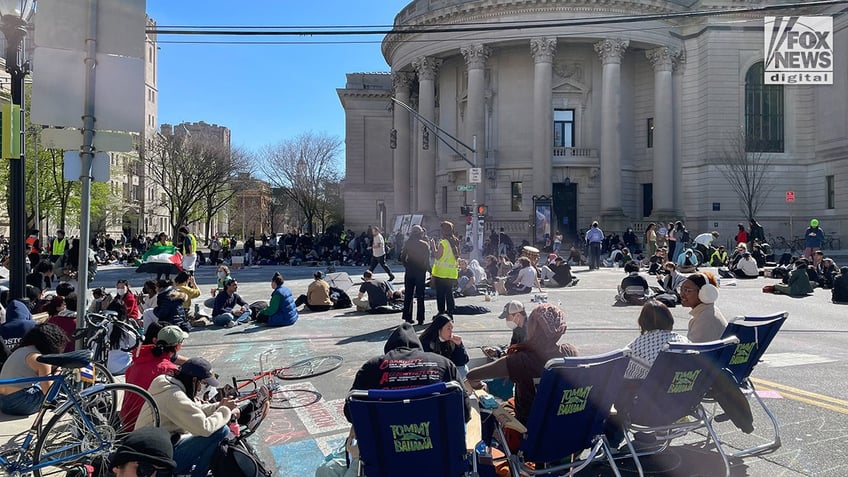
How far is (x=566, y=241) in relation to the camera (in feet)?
129

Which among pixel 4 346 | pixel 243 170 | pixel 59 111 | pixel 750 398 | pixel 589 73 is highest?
pixel 589 73

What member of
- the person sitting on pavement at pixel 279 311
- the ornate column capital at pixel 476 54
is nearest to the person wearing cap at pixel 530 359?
the person sitting on pavement at pixel 279 311

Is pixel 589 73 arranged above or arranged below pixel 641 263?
above

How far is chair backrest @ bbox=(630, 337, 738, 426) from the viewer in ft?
14.0

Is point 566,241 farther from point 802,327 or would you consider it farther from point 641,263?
point 802,327

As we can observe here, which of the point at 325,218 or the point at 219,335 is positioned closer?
the point at 219,335

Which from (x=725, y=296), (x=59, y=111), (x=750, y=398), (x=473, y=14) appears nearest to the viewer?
(x=59, y=111)

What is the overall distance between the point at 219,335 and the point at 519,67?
34883mm

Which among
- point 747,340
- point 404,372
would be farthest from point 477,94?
point 404,372

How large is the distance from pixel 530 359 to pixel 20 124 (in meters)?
7.68

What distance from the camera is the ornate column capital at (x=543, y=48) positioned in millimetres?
37281

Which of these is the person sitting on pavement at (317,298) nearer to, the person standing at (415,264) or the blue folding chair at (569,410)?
the person standing at (415,264)

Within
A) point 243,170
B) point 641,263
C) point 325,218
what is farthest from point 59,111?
point 325,218

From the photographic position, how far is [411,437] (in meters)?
3.30
